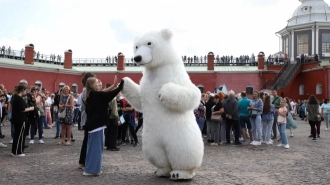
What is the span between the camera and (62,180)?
579 centimetres

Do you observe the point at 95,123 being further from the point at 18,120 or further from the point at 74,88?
the point at 74,88

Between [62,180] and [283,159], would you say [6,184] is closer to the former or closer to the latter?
[62,180]

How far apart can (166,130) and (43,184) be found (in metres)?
2.23

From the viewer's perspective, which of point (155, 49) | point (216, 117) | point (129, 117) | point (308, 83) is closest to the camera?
point (155, 49)

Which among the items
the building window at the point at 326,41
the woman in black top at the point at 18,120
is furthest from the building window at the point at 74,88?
the woman in black top at the point at 18,120

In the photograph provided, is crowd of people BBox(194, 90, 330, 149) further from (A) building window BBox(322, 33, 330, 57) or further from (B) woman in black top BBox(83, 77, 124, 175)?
(A) building window BBox(322, 33, 330, 57)

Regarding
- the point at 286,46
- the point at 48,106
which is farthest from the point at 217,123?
the point at 286,46

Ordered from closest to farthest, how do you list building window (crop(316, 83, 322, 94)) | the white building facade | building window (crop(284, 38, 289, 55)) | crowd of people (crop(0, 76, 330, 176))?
crowd of people (crop(0, 76, 330, 176))
building window (crop(316, 83, 322, 94))
the white building facade
building window (crop(284, 38, 289, 55))

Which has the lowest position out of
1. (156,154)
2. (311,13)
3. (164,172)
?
(164,172)

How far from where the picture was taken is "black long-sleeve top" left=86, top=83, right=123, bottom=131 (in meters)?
5.95

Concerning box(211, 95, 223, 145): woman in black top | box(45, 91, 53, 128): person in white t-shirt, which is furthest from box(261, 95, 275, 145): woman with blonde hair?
box(45, 91, 53, 128): person in white t-shirt

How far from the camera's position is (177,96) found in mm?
5125

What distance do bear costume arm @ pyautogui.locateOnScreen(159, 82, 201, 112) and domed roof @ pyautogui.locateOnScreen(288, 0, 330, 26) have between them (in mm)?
35712

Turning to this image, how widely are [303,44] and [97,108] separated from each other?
1407 inches
